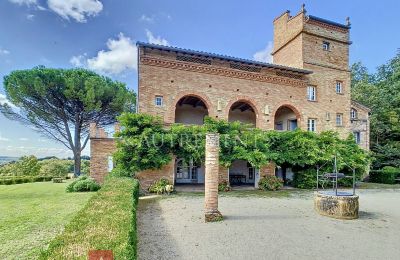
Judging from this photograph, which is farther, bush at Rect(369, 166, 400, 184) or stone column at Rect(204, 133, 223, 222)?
bush at Rect(369, 166, 400, 184)

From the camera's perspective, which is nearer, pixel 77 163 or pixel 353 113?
pixel 353 113

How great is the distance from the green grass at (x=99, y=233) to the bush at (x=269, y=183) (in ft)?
35.7

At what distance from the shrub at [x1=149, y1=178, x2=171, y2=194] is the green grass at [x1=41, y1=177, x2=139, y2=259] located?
6.52 m

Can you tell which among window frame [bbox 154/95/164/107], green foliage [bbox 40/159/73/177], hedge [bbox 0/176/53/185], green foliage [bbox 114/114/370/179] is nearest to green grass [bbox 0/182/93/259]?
green foliage [bbox 114/114/370/179]

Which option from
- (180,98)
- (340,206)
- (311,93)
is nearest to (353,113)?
(311,93)

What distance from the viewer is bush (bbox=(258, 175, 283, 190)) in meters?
15.9

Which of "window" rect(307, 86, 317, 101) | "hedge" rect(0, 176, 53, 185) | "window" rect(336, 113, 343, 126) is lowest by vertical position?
"hedge" rect(0, 176, 53, 185)

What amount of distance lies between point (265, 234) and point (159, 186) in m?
8.12

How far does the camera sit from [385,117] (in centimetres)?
2639

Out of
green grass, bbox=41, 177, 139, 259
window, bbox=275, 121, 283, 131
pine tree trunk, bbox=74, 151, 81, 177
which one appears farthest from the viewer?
pine tree trunk, bbox=74, 151, 81, 177

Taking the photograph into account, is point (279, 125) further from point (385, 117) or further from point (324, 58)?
point (385, 117)

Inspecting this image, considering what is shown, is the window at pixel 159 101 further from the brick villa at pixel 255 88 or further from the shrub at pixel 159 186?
the shrub at pixel 159 186

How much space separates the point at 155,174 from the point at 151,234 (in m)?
8.00

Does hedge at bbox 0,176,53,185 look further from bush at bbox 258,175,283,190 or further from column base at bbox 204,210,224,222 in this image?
column base at bbox 204,210,224,222
